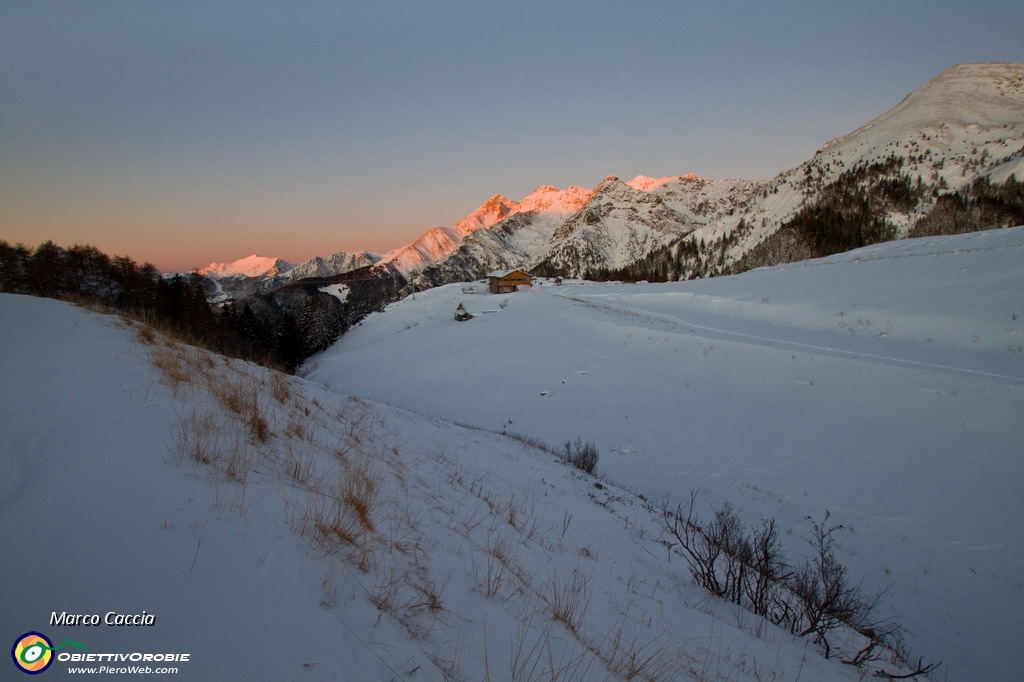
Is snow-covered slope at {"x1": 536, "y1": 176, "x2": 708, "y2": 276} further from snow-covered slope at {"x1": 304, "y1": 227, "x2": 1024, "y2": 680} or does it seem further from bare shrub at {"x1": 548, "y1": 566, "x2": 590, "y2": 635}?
bare shrub at {"x1": 548, "y1": 566, "x2": 590, "y2": 635}

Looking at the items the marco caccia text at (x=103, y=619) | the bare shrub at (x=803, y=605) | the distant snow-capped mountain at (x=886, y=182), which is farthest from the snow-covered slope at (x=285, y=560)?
the distant snow-capped mountain at (x=886, y=182)

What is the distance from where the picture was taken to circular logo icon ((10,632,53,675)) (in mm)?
1391

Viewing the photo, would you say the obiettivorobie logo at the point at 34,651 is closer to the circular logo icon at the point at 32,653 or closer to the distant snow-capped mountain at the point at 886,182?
the circular logo icon at the point at 32,653

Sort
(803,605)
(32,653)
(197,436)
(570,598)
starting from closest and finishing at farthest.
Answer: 1. (32,653)
2. (570,598)
3. (197,436)
4. (803,605)

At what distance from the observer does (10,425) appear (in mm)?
2998

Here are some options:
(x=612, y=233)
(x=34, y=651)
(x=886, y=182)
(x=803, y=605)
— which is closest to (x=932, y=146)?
(x=886, y=182)

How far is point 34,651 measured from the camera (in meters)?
1.43

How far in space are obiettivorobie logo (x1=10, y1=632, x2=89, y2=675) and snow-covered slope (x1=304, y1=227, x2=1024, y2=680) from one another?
7783 mm

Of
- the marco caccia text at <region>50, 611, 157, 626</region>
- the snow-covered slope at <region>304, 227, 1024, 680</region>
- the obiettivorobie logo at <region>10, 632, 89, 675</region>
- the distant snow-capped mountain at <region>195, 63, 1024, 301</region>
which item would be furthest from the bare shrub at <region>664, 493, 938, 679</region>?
the distant snow-capped mountain at <region>195, 63, 1024, 301</region>

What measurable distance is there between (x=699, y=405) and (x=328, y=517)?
1298 centimetres

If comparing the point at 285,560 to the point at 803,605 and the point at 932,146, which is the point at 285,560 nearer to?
the point at 803,605

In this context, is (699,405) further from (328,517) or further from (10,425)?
(10,425)

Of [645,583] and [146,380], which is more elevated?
[146,380]

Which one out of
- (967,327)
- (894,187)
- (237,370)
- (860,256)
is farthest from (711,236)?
(237,370)
